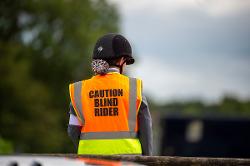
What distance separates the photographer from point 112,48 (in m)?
7.57

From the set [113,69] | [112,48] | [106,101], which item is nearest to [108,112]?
[106,101]

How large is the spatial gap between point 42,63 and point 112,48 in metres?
55.9

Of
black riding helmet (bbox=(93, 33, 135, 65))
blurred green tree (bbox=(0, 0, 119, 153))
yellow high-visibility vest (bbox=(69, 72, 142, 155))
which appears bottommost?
yellow high-visibility vest (bbox=(69, 72, 142, 155))

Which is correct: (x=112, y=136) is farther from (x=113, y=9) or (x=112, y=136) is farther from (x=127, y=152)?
(x=113, y=9)

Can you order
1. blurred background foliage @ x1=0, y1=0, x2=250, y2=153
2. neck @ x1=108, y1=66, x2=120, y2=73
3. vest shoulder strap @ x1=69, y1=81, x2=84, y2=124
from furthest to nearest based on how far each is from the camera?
1. blurred background foliage @ x1=0, y1=0, x2=250, y2=153
2. neck @ x1=108, y1=66, x2=120, y2=73
3. vest shoulder strap @ x1=69, y1=81, x2=84, y2=124

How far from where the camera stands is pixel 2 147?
57.1 feet

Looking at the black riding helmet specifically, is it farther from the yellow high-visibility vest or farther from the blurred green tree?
the blurred green tree

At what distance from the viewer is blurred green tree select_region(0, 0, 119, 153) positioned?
196ft

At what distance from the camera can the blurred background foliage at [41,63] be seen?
196 feet

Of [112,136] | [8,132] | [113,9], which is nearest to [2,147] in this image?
[112,136]

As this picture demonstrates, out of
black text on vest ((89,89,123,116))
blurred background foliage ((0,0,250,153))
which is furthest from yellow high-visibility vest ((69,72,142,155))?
blurred background foliage ((0,0,250,153))

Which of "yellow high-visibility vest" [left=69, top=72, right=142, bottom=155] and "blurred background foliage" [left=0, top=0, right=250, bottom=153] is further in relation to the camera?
"blurred background foliage" [left=0, top=0, right=250, bottom=153]

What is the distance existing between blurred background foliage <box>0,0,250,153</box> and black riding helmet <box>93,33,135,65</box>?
51.7m

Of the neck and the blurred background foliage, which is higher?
the blurred background foliage
